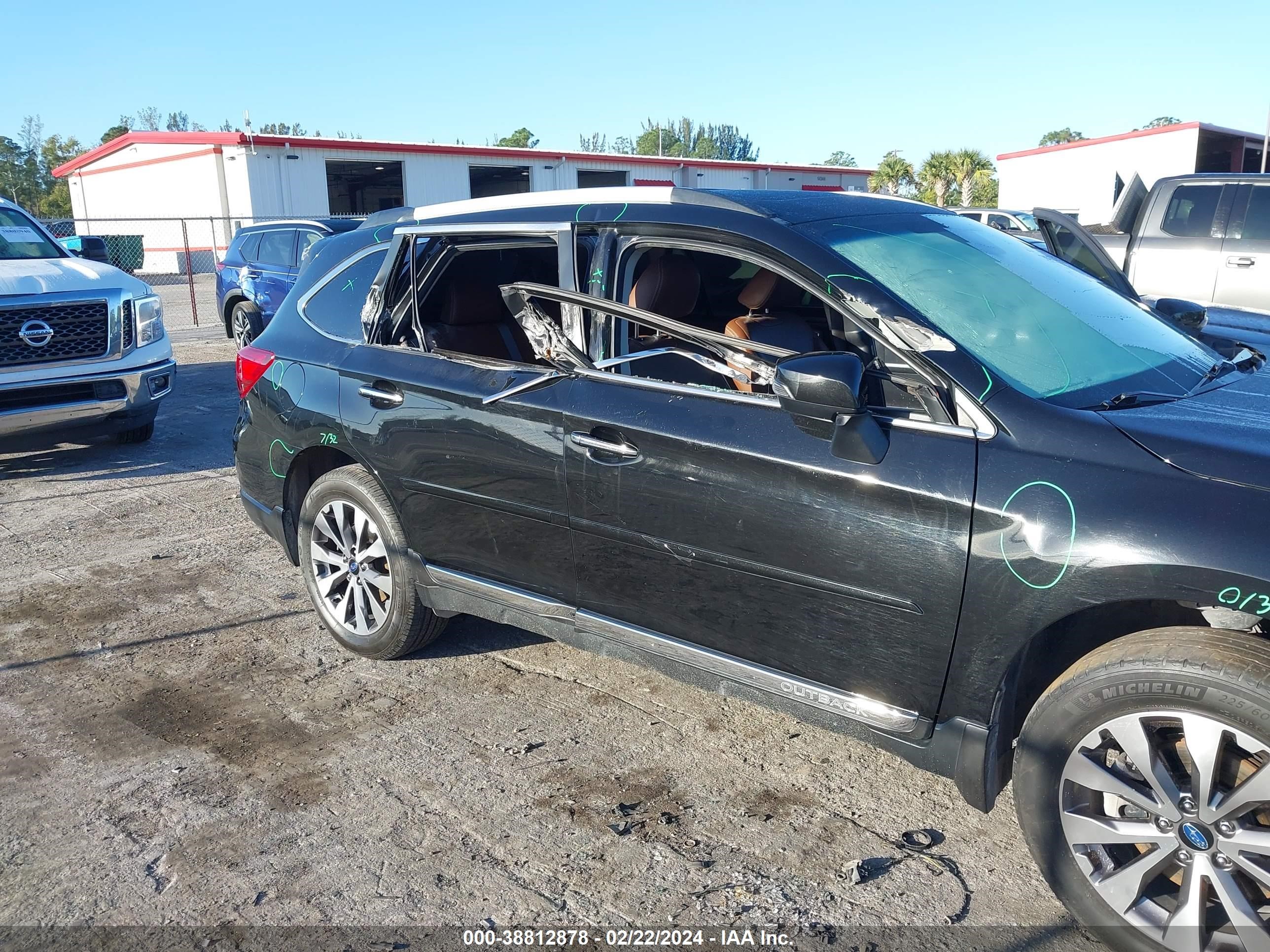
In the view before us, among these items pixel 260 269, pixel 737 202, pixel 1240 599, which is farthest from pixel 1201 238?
pixel 260 269

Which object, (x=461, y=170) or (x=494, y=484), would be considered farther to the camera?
(x=461, y=170)

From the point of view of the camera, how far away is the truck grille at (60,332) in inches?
302

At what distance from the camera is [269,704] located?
4168 millimetres

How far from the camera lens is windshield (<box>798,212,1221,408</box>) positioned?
3.06m

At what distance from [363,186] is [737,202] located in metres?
41.1

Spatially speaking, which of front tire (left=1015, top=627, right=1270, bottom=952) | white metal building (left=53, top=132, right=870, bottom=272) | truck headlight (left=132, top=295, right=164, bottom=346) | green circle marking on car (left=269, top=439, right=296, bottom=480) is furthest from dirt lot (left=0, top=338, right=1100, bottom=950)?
white metal building (left=53, top=132, right=870, bottom=272)

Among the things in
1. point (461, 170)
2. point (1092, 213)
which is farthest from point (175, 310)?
point (1092, 213)

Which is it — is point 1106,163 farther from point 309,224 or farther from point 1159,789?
point 1159,789

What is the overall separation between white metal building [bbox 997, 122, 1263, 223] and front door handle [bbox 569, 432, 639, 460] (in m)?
29.7

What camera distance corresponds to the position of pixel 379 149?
34.2 m

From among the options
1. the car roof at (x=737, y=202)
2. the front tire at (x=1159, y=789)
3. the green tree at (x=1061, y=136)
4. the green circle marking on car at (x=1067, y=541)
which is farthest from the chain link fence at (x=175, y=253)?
the green tree at (x=1061, y=136)

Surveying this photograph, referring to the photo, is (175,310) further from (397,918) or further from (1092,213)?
(1092,213)

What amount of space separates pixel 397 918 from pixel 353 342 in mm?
2417

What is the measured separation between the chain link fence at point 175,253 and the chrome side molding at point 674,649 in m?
15.3
